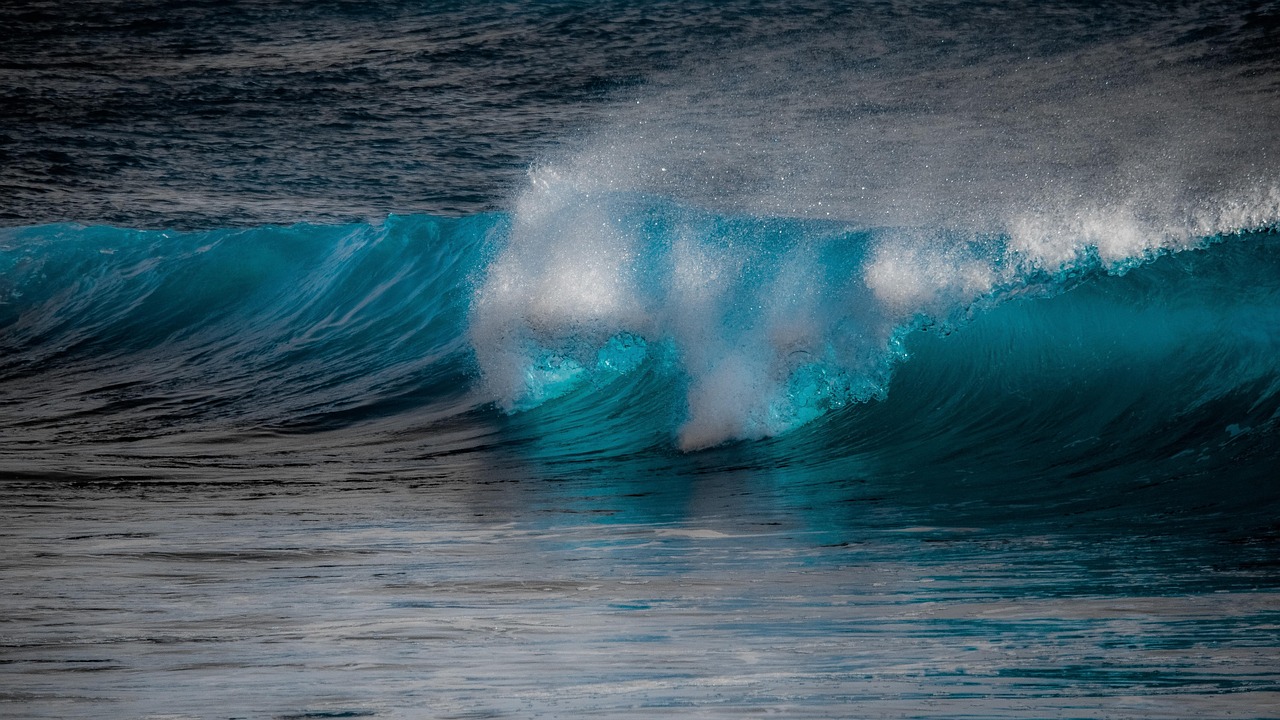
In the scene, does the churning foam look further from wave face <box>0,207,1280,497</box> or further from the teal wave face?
the teal wave face

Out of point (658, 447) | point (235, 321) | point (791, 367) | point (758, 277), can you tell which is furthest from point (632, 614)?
point (235, 321)

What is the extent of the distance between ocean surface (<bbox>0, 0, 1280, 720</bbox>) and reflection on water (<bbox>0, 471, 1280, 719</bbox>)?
17mm

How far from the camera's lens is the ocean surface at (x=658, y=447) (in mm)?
2723

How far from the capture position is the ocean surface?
8.93 ft

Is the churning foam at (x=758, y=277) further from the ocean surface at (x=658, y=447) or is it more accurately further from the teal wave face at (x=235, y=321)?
the teal wave face at (x=235, y=321)

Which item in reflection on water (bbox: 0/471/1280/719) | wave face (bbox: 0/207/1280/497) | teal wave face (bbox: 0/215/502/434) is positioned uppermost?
reflection on water (bbox: 0/471/1280/719)

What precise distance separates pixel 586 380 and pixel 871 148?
12325mm

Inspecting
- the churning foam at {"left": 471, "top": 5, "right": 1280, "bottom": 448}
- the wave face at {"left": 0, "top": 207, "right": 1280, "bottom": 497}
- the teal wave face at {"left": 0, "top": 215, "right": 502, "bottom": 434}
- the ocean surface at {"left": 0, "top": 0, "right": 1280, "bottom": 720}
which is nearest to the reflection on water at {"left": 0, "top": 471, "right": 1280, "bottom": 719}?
the ocean surface at {"left": 0, "top": 0, "right": 1280, "bottom": 720}

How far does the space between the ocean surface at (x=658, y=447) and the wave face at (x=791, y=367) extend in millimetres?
24

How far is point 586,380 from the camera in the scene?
8133mm

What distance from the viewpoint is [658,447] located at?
6.76 meters

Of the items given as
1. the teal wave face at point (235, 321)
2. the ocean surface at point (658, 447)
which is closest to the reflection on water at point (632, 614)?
the ocean surface at point (658, 447)

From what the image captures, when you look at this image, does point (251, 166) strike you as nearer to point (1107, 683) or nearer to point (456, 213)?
point (456, 213)

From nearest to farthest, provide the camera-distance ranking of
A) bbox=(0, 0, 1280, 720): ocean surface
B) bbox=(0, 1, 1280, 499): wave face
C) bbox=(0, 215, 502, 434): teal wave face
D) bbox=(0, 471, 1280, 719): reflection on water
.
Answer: bbox=(0, 471, 1280, 719): reflection on water < bbox=(0, 0, 1280, 720): ocean surface < bbox=(0, 1, 1280, 499): wave face < bbox=(0, 215, 502, 434): teal wave face
